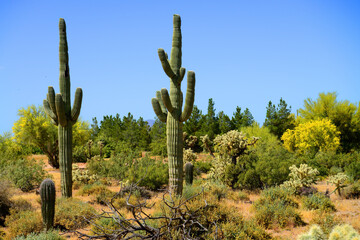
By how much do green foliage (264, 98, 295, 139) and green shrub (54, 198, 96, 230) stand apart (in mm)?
29318

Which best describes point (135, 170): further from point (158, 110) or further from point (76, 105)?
point (158, 110)

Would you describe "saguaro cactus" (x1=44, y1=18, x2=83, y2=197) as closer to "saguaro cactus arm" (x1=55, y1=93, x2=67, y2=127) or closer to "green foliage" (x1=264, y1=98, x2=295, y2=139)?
"saguaro cactus arm" (x1=55, y1=93, x2=67, y2=127)

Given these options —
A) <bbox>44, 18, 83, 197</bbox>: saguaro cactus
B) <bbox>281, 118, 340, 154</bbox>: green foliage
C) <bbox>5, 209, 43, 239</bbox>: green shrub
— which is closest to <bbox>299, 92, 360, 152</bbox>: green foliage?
<bbox>281, 118, 340, 154</bbox>: green foliage

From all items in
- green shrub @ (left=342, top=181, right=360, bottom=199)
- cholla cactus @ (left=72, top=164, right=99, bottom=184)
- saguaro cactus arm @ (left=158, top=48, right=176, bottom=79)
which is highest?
saguaro cactus arm @ (left=158, top=48, right=176, bottom=79)

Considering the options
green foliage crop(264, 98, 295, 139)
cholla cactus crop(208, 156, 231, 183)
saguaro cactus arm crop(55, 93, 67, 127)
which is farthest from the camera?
green foliage crop(264, 98, 295, 139)

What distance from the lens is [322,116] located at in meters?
29.7

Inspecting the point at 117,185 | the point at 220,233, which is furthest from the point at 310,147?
the point at 220,233

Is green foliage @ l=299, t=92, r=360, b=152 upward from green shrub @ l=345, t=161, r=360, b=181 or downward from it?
upward

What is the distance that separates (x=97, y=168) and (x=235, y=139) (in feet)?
30.1

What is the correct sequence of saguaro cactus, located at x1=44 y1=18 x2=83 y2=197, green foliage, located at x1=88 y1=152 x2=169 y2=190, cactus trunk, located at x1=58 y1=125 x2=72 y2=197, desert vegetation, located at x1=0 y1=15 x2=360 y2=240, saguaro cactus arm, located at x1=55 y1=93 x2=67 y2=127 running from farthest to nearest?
green foliage, located at x1=88 y1=152 x2=169 y2=190 < cactus trunk, located at x1=58 y1=125 x2=72 y2=197 < saguaro cactus, located at x1=44 y1=18 x2=83 y2=197 < saguaro cactus arm, located at x1=55 y1=93 x2=67 y2=127 < desert vegetation, located at x1=0 y1=15 x2=360 y2=240

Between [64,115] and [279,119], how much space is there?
29.2m

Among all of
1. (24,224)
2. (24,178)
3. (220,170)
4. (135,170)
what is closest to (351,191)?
(220,170)

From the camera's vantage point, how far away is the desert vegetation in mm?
7047

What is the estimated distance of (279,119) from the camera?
1422 inches
